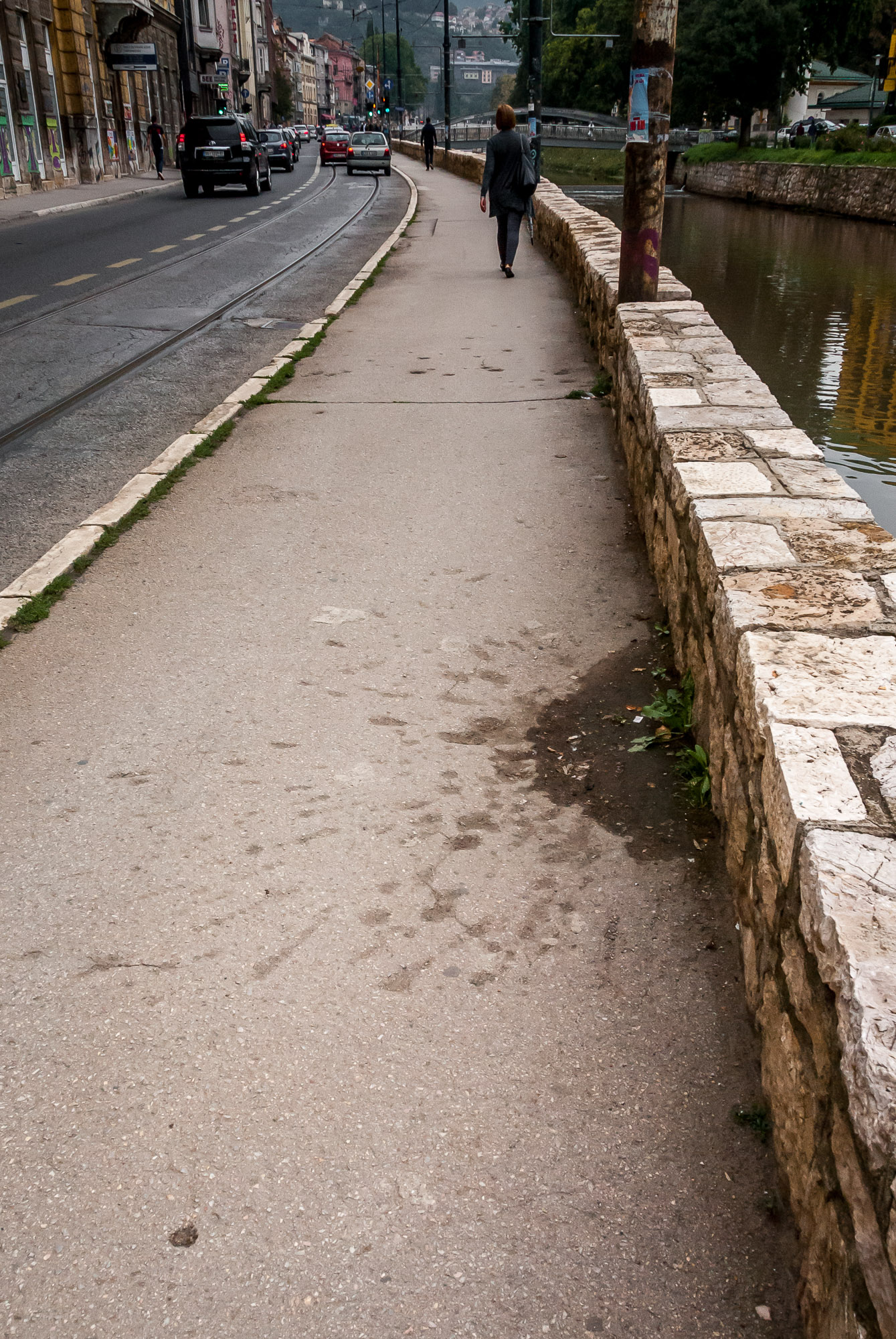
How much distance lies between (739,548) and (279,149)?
51.8m

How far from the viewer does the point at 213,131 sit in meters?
31.7

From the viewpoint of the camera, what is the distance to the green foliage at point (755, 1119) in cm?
220

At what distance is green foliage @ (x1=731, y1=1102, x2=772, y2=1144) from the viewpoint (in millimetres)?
2197

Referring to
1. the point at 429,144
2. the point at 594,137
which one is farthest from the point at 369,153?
the point at 594,137

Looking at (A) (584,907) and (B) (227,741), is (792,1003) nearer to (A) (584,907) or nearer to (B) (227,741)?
(A) (584,907)

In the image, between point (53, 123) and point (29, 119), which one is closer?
point (29, 119)

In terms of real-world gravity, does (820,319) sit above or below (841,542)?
below

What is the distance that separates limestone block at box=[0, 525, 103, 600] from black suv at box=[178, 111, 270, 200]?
28887 mm

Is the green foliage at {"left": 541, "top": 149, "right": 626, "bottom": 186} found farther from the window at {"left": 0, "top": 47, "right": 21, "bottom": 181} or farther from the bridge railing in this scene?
the window at {"left": 0, "top": 47, "right": 21, "bottom": 181}

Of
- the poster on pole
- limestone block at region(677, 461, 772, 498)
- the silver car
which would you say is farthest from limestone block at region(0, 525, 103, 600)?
the silver car

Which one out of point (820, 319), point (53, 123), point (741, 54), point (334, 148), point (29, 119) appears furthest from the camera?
point (334, 148)

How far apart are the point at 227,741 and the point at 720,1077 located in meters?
1.84

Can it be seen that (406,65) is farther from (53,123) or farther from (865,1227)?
(865,1227)

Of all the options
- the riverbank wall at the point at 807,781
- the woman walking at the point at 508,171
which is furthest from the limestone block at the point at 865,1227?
the woman walking at the point at 508,171
